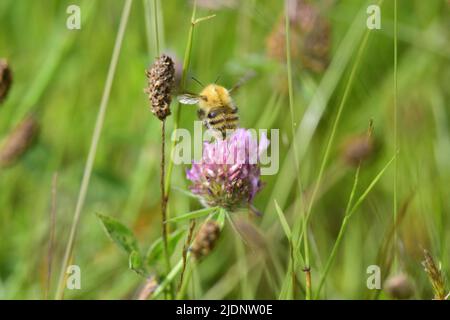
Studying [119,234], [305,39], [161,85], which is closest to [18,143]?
[119,234]

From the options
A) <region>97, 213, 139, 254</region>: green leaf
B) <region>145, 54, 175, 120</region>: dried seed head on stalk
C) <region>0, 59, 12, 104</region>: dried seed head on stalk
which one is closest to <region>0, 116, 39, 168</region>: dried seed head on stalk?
<region>0, 59, 12, 104</region>: dried seed head on stalk

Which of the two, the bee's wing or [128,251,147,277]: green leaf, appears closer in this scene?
[128,251,147,277]: green leaf

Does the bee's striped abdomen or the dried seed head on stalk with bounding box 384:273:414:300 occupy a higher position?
the bee's striped abdomen

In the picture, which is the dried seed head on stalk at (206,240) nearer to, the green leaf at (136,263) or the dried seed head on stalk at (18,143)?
the green leaf at (136,263)

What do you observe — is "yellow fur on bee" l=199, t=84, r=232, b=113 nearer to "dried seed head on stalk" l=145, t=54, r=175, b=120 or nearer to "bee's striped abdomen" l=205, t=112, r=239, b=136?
"bee's striped abdomen" l=205, t=112, r=239, b=136

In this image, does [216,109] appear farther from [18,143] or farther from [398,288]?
[18,143]
